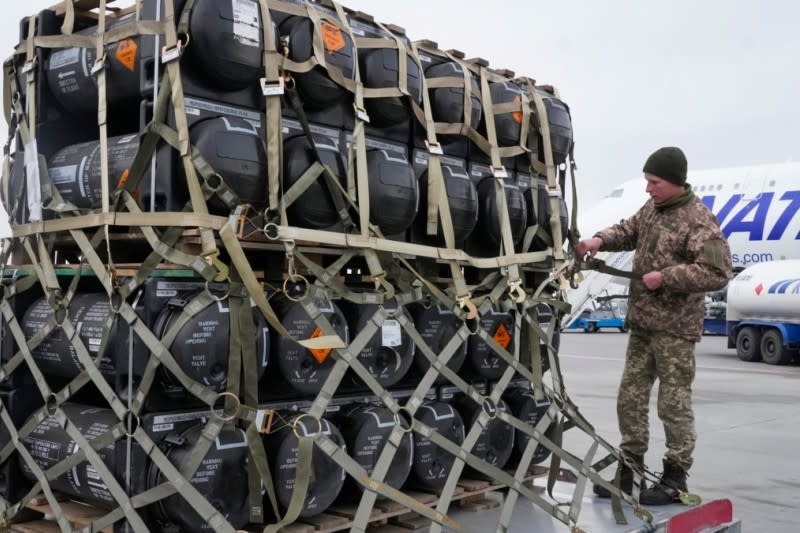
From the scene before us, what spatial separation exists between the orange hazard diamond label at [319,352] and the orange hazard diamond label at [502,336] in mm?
1356

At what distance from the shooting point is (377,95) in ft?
14.5

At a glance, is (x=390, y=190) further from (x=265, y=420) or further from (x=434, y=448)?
(x=434, y=448)

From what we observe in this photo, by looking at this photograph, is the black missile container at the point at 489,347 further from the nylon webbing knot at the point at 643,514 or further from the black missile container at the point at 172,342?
the black missile container at the point at 172,342

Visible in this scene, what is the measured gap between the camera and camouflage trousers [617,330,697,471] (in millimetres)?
5312

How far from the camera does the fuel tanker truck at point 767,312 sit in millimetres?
20269

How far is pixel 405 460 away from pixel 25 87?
278cm

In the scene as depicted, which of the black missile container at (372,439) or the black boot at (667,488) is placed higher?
the black missile container at (372,439)

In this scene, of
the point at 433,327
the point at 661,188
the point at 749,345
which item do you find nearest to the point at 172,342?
the point at 433,327

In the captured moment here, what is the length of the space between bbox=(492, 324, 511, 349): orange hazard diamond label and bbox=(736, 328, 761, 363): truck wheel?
18.2 metres

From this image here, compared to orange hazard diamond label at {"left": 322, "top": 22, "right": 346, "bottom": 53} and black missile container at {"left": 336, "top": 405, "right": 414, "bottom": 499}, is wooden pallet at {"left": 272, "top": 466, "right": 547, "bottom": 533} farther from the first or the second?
orange hazard diamond label at {"left": 322, "top": 22, "right": 346, "bottom": 53}

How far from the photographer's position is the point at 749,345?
21484 millimetres

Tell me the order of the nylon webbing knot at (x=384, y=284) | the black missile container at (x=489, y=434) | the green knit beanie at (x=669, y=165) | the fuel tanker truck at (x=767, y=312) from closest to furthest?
the nylon webbing knot at (x=384, y=284)
the black missile container at (x=489, y=434)
the green knit beanie at (x=669, y=165)
the fuel tanker truck at (x=767, y=312)

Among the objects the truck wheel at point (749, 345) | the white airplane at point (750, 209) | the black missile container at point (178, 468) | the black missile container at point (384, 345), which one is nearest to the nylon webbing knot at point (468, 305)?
the black missile container at point (384, 345)

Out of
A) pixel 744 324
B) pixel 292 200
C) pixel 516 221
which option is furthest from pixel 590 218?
pixel 292 200
